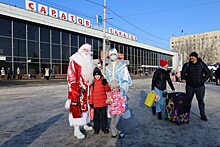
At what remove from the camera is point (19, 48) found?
78.2ft

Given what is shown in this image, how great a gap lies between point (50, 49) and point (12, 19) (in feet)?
19.7

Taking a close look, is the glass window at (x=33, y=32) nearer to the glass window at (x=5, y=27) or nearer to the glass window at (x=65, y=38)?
the glass window at (x=5, y=27)

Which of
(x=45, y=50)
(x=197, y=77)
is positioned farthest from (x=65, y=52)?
(x=197, y=77)

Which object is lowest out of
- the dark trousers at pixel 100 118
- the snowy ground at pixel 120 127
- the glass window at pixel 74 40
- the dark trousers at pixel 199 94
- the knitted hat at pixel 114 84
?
the snowy ground at pixel 120 127

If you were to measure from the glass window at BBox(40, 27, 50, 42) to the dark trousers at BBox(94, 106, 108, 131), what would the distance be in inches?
974

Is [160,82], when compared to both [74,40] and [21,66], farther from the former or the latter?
[74,40]

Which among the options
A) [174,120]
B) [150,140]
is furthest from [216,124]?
[150,140]

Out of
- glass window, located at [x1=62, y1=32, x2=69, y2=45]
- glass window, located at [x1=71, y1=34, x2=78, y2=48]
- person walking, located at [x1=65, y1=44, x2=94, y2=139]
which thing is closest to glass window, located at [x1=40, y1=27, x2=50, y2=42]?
glass window, located at [x1=62, y1=32, x2=69, y2=45]

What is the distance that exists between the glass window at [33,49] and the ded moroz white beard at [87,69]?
899 inches

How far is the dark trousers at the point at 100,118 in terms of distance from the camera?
4043mm

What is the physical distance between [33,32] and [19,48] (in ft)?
10.1

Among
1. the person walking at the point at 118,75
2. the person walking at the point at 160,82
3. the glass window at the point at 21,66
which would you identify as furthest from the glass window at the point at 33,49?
the person walking at the point at 118,75

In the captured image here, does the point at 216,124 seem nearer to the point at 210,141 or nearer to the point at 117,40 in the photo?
the point at 210,141

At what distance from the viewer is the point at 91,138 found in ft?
12.7
